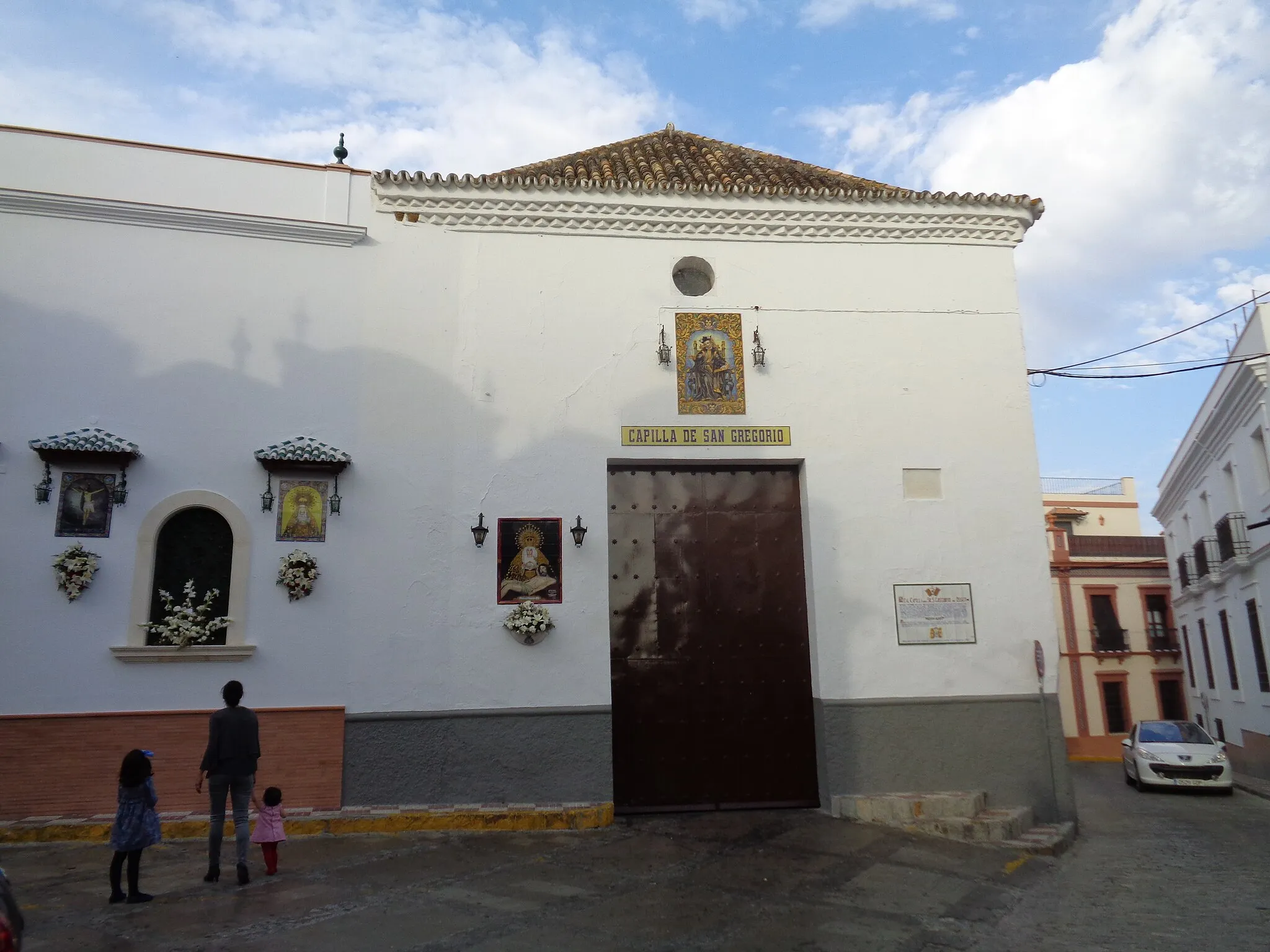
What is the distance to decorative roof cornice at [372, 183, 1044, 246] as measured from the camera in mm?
9422

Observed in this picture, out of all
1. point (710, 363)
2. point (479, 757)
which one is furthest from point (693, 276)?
point (479, 757)

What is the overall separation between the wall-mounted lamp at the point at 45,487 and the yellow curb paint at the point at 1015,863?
350 inches

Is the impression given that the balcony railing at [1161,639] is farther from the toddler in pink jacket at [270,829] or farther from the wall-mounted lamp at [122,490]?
the wall-mounted lamp at [122,490]

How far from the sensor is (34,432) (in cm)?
841

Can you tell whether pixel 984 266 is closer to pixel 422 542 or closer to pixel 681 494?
pixel 681 494

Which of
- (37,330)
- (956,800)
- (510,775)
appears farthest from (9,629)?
(956,800)

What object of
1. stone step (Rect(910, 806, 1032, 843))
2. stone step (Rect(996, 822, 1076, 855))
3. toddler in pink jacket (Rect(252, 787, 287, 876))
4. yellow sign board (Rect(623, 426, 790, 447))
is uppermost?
yellow sign board (Rect(623, 426, 790, 447))

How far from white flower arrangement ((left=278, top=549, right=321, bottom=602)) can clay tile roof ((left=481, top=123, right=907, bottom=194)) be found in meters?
4.27

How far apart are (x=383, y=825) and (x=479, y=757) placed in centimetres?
100

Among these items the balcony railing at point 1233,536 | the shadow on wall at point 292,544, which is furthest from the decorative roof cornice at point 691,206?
the balcony railing at point 1233,536

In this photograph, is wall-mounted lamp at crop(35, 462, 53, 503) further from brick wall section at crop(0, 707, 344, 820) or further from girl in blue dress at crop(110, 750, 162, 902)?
girl in blue dress at crop(110, 750, 162, 902)

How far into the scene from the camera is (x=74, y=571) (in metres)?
8.13

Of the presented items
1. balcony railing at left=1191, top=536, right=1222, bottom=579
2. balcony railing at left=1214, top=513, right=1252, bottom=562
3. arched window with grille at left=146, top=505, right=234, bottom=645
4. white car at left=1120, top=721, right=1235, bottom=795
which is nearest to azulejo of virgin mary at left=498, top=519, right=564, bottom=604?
arched window with grille at left=146, top=505, right=234, bottom=645

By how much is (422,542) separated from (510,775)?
2.32 meters
